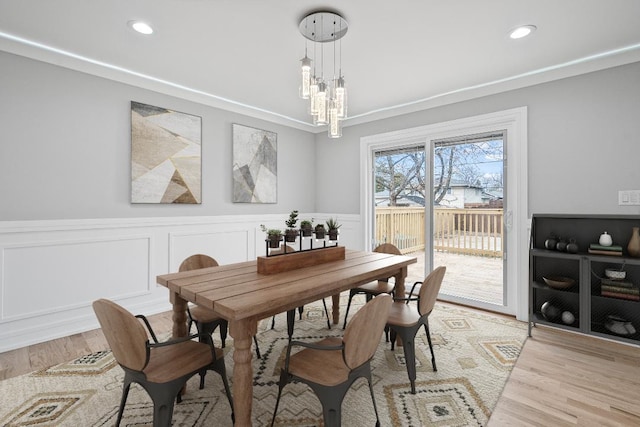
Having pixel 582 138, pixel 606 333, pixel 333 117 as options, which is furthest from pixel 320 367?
pixel 582 138

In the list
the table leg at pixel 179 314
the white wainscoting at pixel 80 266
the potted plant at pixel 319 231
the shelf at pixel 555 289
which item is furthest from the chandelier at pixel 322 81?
the shelf at pixel 555 289

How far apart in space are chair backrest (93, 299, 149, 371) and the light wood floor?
61.9 inches

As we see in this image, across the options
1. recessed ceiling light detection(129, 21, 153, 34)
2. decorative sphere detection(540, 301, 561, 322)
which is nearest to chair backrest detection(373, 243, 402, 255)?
decorative sphere detection(540, 301, 561, 322)

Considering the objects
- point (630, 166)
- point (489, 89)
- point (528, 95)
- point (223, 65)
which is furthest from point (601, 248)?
point (223, 65)

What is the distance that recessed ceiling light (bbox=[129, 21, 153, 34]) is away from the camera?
228 cm

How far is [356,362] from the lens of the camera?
1.47 meters

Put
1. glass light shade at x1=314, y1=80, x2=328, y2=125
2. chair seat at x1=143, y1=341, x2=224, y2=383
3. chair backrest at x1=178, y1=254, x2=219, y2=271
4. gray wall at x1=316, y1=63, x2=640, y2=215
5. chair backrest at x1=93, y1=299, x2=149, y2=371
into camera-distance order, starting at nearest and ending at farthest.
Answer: chair backrest at x1=93, y1=299, x2=149, y2=371
chair seat at x1=143, y1=341, x2=224, y2=383
glass light shade at x1=314, y1=80, x2=328, y2=125
chair backrest at x1=178, y1=254, x2=219, y2=271
gray wall at x1=316, y1=63, x2=640, y2=215

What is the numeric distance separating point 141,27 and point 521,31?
9.45 feet

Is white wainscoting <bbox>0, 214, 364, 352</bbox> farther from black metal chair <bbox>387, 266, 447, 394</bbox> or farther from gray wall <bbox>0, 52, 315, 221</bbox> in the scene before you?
black metal chair <bbox>387, 266, 447, 394</bbox>

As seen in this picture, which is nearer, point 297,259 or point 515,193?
point 297,259

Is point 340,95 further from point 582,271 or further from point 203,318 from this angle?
point 582,271

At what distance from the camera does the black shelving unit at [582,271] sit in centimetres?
263

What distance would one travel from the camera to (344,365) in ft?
5.07

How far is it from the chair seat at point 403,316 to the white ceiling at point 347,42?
2.12 metres
